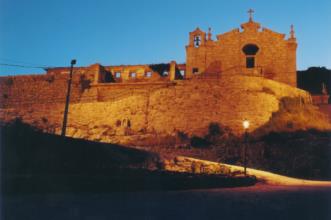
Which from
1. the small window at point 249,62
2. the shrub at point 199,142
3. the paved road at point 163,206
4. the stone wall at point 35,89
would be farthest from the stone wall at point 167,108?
the paved road at point 163,206

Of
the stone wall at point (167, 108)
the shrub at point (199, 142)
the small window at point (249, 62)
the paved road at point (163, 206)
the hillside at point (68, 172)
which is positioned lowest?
the paved road at point (163, 206)

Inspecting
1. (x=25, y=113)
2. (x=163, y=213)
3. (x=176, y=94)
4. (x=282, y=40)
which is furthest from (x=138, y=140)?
(x=163, y=213)

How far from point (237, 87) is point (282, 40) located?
1061 centimetres

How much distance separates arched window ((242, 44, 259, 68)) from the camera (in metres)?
37.6

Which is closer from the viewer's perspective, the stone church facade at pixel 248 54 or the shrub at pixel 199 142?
the shrub at pixel 199 142

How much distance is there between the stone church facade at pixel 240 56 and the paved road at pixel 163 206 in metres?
27.0

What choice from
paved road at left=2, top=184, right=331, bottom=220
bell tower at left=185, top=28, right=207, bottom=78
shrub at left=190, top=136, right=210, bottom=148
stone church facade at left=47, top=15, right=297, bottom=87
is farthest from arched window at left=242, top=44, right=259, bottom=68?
paved road at left=2, top=184, right=331, bottom=220

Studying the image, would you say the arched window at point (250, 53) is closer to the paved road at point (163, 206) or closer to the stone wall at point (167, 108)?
the stone wall at point (167, 108)

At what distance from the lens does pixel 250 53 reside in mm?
38438

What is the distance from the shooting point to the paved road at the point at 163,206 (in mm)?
6711

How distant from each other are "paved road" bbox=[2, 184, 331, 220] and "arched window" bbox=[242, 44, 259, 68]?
2945 cm

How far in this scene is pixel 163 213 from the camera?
6.93 metres

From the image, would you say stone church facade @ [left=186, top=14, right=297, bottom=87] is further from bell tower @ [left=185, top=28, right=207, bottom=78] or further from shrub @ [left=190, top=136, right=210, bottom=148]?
shrub @ [left=190, top=136, right=210, bottom=148]

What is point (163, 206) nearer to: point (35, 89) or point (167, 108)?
point (167, 108)
